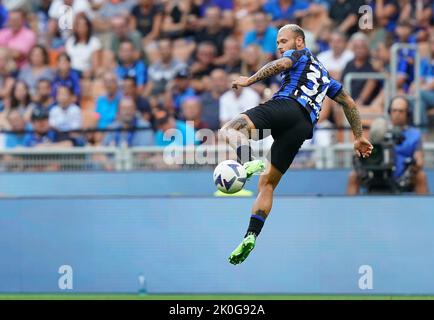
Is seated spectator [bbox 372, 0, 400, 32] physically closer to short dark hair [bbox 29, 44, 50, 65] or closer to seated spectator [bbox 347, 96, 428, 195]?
seated spectator [bbox 347, 96, 428, 195]

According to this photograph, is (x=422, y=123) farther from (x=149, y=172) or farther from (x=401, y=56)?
(x=149, y=172)

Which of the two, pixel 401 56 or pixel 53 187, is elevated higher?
pixel 401 56

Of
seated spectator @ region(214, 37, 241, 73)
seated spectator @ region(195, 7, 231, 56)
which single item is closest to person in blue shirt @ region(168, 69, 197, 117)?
seated spectator @ region(214, 37, 241, 73)

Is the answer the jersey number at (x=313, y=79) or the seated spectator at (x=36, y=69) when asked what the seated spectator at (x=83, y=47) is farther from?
A: the jersey number at (x=313, y=79)

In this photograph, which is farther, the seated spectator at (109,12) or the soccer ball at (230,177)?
the seated spectator at (109,12)

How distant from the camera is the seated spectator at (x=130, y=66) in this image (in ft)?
61.4

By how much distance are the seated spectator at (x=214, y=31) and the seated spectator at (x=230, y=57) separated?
9.0 inches

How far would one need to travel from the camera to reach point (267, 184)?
1190cm

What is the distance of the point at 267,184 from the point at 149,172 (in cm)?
461

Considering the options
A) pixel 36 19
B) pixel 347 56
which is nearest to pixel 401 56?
pixel 347 56

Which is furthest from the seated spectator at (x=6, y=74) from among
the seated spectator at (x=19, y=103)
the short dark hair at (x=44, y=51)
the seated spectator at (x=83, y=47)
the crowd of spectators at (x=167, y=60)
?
the seated spectator at (x=83, y=47)

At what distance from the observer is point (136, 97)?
59.7ft

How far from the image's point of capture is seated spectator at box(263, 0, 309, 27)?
1845 cm

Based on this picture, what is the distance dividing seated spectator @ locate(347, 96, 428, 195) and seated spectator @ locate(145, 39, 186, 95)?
436 cm
